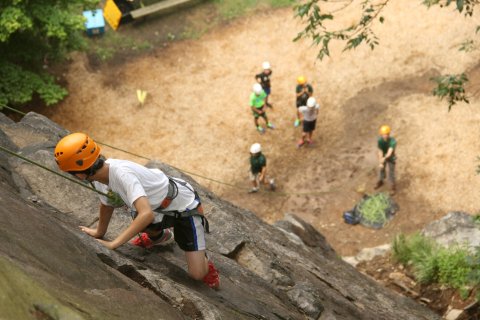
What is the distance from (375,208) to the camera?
15344 millimetres

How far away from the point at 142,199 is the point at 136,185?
0.15 m

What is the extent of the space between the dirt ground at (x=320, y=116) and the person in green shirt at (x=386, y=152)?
0.69 metres

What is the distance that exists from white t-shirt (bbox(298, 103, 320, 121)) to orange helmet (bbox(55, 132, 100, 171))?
37.1 feet

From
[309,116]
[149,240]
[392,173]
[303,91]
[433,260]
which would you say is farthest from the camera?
[303,91]

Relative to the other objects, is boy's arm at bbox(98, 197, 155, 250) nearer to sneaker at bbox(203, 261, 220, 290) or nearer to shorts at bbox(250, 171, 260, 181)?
sneaker at bbox(203, 261, 220, 290)

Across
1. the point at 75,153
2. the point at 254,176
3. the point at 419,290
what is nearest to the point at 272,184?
the point at 254,176

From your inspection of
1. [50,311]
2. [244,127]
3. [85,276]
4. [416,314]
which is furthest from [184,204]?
Answer: [244,127]

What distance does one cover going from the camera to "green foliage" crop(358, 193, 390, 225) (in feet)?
49.9

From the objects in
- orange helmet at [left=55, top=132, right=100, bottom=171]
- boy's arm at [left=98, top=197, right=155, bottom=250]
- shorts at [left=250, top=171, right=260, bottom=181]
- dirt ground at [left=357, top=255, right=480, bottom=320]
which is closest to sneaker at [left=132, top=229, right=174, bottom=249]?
boy's arm at [left=98, top=197, right=155, bottom=250]

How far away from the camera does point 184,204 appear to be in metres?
6.34

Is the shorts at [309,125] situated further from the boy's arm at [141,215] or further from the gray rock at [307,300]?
the boy's arm at [141,215]

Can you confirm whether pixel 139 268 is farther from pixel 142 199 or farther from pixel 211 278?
pixel 142 199

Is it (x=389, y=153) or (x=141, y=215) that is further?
(x=389, y=153)

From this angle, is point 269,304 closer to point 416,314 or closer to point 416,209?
point 416,314
